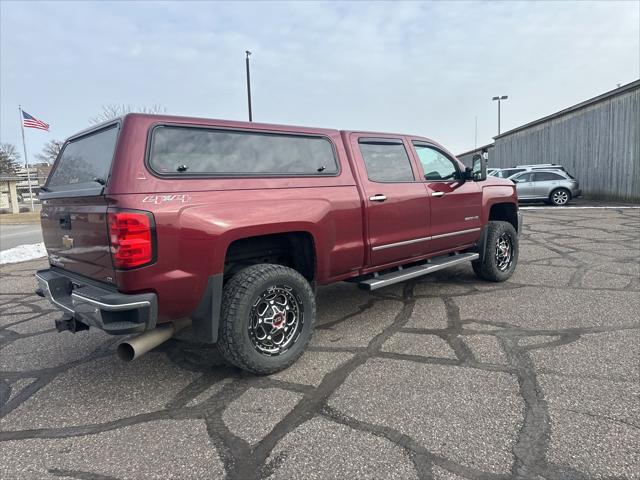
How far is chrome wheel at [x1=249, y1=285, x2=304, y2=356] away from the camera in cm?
323

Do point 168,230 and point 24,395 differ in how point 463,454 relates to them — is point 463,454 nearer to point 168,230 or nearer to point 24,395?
point 168,230

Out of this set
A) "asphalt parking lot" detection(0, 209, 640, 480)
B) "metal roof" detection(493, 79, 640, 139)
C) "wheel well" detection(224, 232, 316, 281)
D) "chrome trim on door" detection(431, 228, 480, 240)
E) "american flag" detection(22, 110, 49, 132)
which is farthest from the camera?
"american flag" detection(22, 110, 49, 132)

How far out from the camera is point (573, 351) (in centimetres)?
346

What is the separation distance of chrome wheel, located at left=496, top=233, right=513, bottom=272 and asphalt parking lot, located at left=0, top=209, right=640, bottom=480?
103 centimetres

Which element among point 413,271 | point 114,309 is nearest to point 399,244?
point 413,271

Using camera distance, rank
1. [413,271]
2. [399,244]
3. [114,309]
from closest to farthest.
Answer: [114,309] → [399,244] → [413,271]

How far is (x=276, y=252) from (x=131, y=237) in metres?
1.34

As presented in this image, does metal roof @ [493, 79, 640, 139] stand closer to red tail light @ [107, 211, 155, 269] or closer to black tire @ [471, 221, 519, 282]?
black tire @ [471, 221, 519, 282]

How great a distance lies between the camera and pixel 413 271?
14.7 ft

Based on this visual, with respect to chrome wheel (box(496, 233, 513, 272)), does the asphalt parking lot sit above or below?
below

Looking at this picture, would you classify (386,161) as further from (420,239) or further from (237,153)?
(237,153)

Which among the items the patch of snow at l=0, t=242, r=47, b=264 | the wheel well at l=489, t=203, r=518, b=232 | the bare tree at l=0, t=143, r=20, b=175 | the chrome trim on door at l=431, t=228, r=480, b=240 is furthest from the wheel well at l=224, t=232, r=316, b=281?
the bare tree at l=0, t=143, r=20, b=175

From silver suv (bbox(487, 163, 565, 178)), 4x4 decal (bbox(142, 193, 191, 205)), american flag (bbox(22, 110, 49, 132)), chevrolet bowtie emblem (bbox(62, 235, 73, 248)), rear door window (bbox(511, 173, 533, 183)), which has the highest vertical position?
american flag (bbox(22, 110, 49, 132))

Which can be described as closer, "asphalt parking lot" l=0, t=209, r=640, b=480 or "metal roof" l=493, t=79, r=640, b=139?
"asphalt parking lot" l=0, t=209, r=640, b=480
